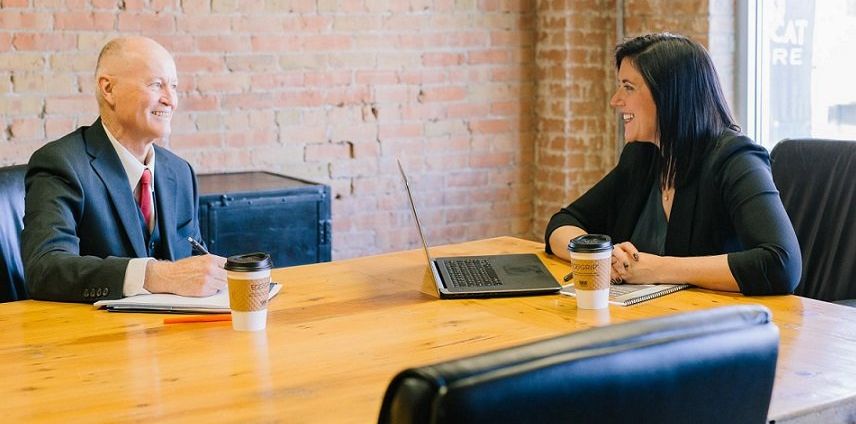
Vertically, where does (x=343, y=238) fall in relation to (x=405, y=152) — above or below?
below

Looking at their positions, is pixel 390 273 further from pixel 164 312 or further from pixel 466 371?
pixel 466 371

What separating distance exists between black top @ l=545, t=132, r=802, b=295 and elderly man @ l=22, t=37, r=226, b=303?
3.26ft

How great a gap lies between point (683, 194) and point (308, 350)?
3.82 ft

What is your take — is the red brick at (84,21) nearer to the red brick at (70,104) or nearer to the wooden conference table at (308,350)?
the red brick at (70,104)

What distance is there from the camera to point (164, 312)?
229cm

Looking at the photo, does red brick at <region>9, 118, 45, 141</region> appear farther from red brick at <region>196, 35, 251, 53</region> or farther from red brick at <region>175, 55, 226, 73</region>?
red brick at <region>196, 35, 251, 53</region>

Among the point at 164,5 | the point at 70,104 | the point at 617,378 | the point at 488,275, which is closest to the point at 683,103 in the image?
the point at 488,275

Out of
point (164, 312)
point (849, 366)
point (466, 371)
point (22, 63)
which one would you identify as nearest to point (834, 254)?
point (849, 366)

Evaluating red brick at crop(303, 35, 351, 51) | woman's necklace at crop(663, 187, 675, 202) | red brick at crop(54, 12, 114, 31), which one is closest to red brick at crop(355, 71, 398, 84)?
red brick at crop(303, 35, 351, 51)

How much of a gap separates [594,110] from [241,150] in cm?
167

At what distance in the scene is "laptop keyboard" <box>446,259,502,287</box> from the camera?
2486 millimetres

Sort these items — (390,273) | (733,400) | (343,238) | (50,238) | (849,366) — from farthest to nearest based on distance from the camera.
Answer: (343,238), (390,273), (50,238), (849,366), (733,400)

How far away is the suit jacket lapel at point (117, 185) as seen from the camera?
269cm

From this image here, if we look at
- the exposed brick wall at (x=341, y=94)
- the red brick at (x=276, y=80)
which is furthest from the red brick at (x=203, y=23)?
the red brick at (x=276, y=80)
